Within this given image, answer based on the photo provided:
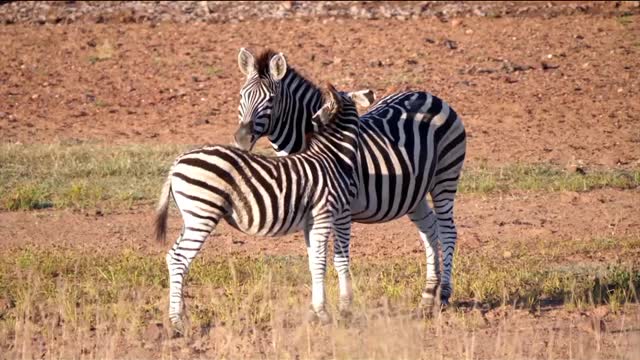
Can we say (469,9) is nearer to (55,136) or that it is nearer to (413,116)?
(55,136)

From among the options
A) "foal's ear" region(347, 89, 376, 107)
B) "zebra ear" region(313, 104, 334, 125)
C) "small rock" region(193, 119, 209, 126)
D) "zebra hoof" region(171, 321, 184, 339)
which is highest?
"small rock" region(193, 119, 209, 126)

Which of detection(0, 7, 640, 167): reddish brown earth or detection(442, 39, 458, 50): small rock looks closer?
detection(0, 7, 640, 167): reddish brown earth

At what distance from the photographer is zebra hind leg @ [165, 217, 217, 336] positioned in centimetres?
838

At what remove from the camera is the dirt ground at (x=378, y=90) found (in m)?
12.7

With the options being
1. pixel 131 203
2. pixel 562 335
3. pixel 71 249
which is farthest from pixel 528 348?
pixel 131 203

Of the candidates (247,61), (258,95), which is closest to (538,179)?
(247,61)

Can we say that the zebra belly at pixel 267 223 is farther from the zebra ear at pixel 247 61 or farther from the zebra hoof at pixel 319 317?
the zebra ear at pixel 247 61

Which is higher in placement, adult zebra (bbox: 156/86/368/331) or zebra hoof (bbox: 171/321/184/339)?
adult zebra (bbox: 156/86/368/331)

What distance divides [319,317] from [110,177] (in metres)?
6.68

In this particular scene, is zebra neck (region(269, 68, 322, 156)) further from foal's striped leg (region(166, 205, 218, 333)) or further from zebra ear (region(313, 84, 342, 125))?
foal's striped leg (region(166, 205, 218, 333))

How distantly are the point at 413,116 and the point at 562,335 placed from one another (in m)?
2.17

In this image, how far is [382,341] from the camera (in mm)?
7234

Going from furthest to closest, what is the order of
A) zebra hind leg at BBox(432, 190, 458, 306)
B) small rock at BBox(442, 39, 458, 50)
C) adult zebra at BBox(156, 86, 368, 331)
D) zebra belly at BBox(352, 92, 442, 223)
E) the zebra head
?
small rock at BBox(442, 39, 458, 50) < zebra hind leg at BBox(432, 190, 458, 306) < the zebra head < zebra belly at BBox(352, 92, 442, 223) < adult zebra at BBox(156, 86, 368, 331)

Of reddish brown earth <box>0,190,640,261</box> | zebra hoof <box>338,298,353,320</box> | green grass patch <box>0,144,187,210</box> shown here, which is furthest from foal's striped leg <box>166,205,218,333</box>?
green grass patch <box>0,144,187,210</box>
